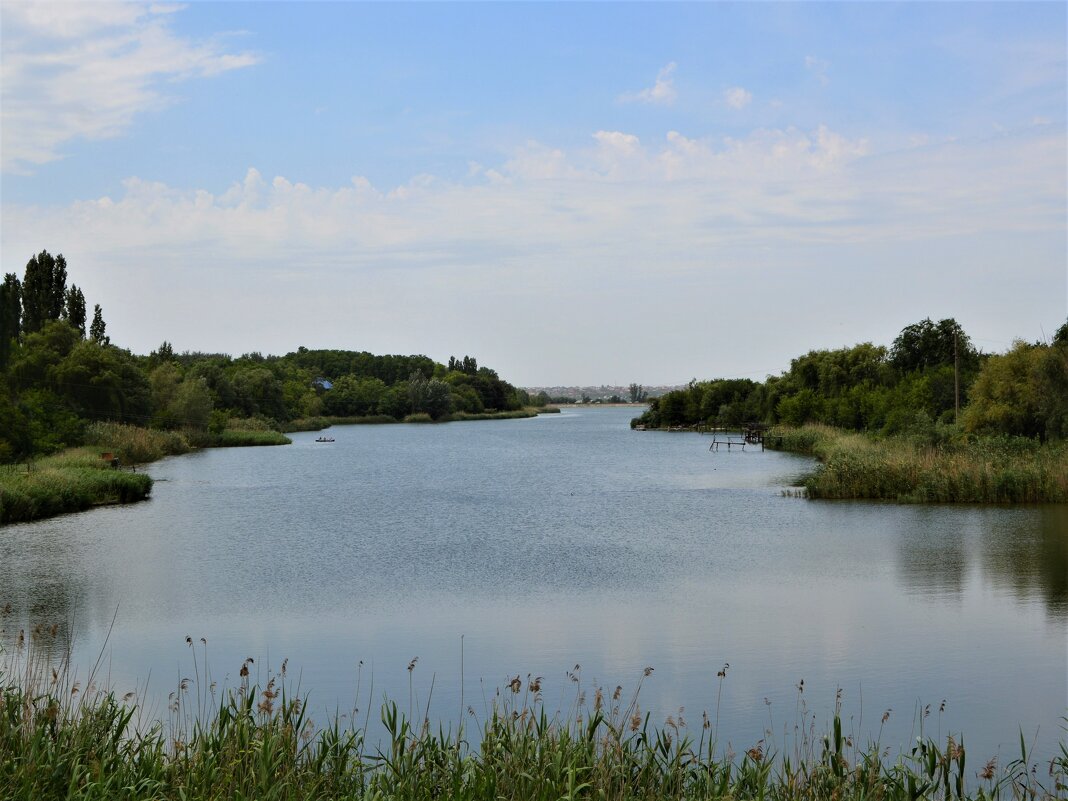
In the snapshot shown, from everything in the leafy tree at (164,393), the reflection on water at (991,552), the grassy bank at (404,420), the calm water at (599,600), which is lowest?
the calm water at (599,600)

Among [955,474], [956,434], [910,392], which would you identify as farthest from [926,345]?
[955,474]

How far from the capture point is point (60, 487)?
25.6 meters

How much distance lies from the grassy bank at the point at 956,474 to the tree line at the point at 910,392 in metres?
1.73

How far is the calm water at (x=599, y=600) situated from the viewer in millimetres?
9625

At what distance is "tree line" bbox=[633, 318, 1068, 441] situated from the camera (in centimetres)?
3050

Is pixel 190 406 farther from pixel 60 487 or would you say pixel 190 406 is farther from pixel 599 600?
pixel 599 600

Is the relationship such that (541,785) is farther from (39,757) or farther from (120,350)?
(120,350)

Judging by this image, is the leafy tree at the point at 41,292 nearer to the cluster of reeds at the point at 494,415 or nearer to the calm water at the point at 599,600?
the calm water at the point at 599,600

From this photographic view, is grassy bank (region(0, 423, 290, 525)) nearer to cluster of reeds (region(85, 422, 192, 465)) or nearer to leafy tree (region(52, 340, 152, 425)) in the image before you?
cluster of reeds (region(85, 422, 192, 465))

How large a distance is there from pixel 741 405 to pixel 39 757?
263 feet

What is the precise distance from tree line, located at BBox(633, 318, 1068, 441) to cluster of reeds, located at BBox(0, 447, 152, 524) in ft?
83.4

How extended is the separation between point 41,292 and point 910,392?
46444mm

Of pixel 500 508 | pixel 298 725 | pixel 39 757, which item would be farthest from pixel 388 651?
pixel 500 508

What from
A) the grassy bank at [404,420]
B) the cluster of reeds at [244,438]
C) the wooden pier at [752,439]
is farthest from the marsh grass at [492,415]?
the wooden pier at [752,439]
